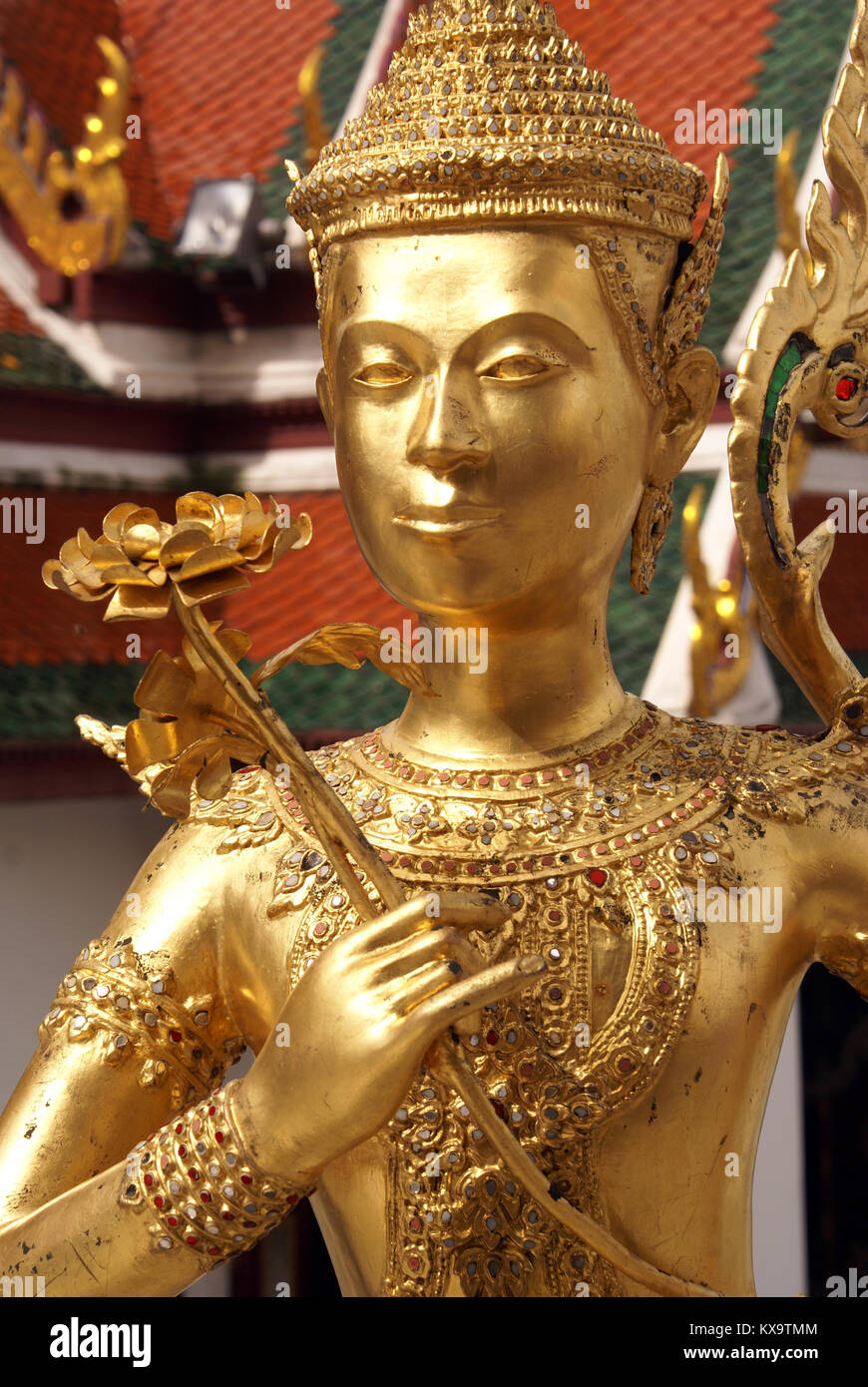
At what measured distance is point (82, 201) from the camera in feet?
21.9

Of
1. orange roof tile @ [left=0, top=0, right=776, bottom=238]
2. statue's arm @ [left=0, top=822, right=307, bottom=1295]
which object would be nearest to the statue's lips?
statue's arm @ [left=0, top=822, right=307, bottom=1295]

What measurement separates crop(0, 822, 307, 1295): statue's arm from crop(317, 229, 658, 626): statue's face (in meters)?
0.58

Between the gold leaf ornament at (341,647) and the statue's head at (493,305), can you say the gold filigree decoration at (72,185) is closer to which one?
the statue's head at (493,305)

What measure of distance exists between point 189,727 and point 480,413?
0.57m

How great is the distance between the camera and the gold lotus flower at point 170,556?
2676 millimetres

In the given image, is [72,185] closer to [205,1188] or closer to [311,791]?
[311,791]

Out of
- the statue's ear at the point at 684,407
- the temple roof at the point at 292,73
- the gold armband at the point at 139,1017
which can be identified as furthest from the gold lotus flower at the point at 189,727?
the temple roof at the point at 292,73

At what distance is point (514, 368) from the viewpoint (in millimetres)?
2895

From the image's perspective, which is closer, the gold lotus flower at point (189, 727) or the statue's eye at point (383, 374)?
the gold lotus flower at point (189, 727)

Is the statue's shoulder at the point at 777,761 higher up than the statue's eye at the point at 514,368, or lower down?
lower down

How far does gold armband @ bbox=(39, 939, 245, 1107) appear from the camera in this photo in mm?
3072

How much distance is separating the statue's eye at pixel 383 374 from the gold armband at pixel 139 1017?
863mm

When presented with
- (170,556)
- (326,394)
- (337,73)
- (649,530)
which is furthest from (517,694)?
(337,73)
